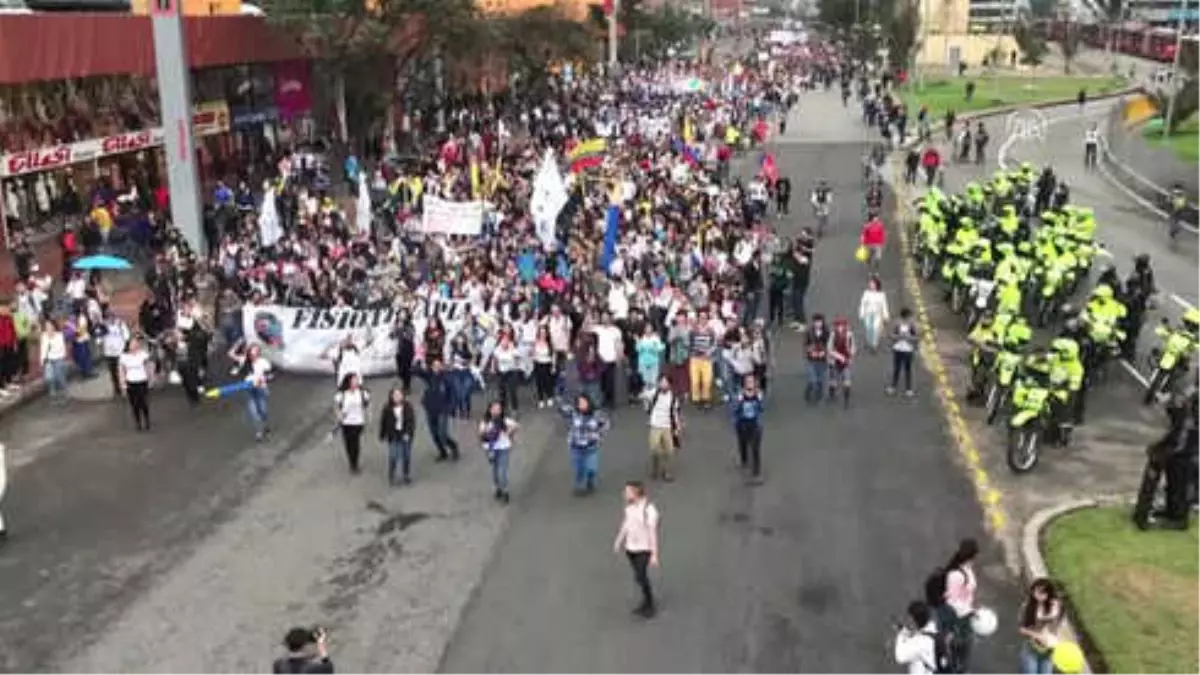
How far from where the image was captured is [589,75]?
7600 centimetres

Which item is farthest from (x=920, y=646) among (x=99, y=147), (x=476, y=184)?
(x=99, y=147)

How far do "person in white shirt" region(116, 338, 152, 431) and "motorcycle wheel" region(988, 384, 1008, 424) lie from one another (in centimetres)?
1126

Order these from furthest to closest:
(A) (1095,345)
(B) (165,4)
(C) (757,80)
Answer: (C) (757,80) → (B) (165,4) → (A) (1095,345)

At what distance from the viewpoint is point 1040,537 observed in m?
13.4

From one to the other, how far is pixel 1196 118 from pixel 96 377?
5358cm

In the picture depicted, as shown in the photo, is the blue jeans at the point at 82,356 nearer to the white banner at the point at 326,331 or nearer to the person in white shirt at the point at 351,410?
the white banner at the point at 326,331

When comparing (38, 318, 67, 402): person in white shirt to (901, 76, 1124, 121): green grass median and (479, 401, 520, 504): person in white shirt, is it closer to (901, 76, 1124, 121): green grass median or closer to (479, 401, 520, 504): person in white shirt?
(479, 401, 520, 504): person in white shirt

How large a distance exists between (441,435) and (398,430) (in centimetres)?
116

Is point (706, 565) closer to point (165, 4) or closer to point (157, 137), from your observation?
point (165, 4)

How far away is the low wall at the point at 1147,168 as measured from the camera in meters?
38.0

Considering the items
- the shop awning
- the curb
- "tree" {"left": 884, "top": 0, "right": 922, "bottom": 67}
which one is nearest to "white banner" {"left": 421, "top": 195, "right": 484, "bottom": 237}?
the shop awning

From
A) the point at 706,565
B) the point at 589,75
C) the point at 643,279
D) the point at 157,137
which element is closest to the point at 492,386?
the point at 643,279

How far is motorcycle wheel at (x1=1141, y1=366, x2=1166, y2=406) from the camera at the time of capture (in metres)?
18.1

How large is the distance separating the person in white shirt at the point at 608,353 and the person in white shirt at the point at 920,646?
939 cm
